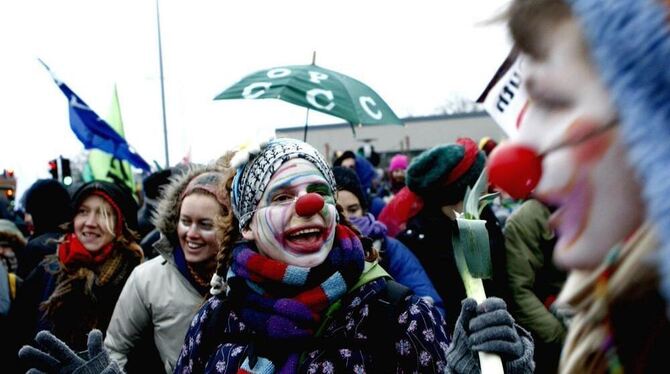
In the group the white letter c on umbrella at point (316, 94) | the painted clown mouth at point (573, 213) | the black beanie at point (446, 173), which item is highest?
the painted clown mouth at point (573, 213)

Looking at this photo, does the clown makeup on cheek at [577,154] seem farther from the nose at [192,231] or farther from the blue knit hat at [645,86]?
the nose at [192,231]

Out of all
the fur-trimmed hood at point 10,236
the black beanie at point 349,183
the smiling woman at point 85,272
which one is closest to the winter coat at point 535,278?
the black beanie at point 349,183

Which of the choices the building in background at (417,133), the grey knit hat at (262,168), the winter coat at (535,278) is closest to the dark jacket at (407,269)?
the winter coat at (535,278)

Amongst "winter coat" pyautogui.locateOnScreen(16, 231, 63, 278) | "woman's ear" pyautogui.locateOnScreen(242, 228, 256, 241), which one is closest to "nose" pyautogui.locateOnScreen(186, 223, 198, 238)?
"woman's ear" pyautogui.locateOnScreen(242, 228, 256, 241)

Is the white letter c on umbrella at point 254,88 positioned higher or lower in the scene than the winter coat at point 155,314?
higher

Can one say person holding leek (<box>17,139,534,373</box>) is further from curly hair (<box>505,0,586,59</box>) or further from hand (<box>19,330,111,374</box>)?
curly hair (<box>505,0,586,59</box>)

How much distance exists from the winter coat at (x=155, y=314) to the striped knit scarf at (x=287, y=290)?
3.31ft

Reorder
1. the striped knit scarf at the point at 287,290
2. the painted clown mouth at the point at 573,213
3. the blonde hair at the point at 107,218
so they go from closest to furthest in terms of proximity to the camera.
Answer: the painted clown mouth at the point at 573,213 < the striped knit scarf at the point at 287,290 < the blonde hair at the point at 107,218

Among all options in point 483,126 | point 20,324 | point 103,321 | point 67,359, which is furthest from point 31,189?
point 483,126

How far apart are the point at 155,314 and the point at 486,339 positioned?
2.14m

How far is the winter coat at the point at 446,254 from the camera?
402cm

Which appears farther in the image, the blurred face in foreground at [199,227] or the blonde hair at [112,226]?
the blonde hair at [112,226]

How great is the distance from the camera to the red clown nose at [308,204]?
239cm

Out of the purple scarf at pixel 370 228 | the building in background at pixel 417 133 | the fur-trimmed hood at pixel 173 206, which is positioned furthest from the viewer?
the building in background at pixel 417 133
